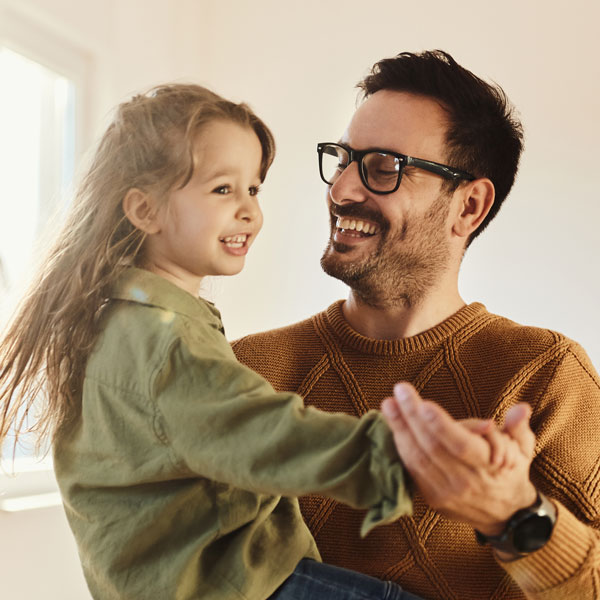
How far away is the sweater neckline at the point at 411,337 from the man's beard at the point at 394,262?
9 cm

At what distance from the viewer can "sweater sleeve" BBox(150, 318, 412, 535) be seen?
803mm

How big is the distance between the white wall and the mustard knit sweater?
118 cm

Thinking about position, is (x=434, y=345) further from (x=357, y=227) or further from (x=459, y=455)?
(x=459, y=455)

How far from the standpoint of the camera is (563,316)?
2686 millimetres

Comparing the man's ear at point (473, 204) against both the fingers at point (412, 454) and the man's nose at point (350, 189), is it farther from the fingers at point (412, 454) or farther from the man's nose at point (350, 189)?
the fingers at point (412, 454)

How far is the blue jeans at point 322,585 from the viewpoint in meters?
1.06

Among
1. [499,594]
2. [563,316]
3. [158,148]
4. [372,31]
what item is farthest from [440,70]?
[372,31]

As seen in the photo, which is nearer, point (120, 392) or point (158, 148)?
point (120, 392)

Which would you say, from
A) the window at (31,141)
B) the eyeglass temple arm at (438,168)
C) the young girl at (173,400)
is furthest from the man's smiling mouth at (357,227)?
the window at (31,141)

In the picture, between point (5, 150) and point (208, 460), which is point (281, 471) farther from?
point (5, 150)

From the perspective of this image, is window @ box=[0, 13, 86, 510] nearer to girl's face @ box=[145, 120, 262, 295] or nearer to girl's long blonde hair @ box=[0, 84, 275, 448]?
girl's long blonde hair @ box=[0, 84, 275, 448]

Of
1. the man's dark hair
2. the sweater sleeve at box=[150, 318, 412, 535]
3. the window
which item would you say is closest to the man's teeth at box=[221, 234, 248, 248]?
the sweater sleeve at box=[150, 318, 412, 535]

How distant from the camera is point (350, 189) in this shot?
5.42 feet

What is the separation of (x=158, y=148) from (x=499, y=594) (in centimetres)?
95
